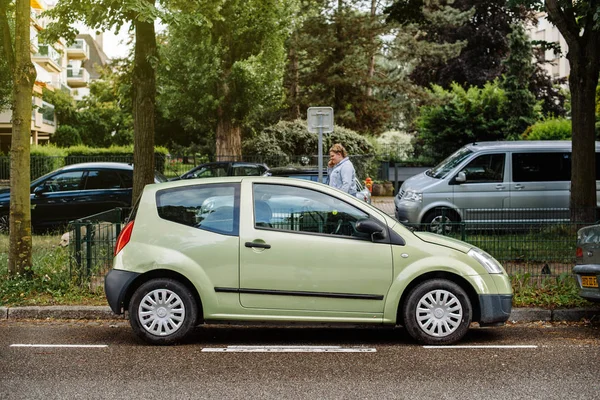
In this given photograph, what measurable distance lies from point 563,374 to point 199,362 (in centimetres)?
301

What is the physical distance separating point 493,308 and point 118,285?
356 cm

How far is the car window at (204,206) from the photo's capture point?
7.76 metres

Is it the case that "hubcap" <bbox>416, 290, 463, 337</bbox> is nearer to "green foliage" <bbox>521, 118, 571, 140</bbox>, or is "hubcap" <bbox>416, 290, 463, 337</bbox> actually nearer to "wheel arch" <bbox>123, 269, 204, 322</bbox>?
"wheel arch" <bbox>123, 269, 204, 322</bbox>

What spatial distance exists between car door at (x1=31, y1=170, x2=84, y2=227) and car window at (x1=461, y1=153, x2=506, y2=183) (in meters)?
8.22

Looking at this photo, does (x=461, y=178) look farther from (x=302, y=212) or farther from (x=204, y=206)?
(x=204, y=206)

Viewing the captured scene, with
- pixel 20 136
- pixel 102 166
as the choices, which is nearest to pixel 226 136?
pixel 102 166

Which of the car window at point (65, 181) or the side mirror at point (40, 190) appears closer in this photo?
the side mirror at point (40, 190)

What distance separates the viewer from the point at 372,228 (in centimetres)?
768

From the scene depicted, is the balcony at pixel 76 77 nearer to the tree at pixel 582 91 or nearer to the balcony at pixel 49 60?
the balcony at pixel 49 60

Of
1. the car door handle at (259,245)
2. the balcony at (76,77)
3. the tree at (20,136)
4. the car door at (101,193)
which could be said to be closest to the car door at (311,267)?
the car door handle at (259,245)

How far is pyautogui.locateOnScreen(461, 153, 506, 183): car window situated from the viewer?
16531 mm

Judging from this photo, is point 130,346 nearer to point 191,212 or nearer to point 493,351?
point 191,212

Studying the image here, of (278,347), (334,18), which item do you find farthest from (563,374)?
→ (334,18)

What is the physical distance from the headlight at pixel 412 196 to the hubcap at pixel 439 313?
874 centimetres
